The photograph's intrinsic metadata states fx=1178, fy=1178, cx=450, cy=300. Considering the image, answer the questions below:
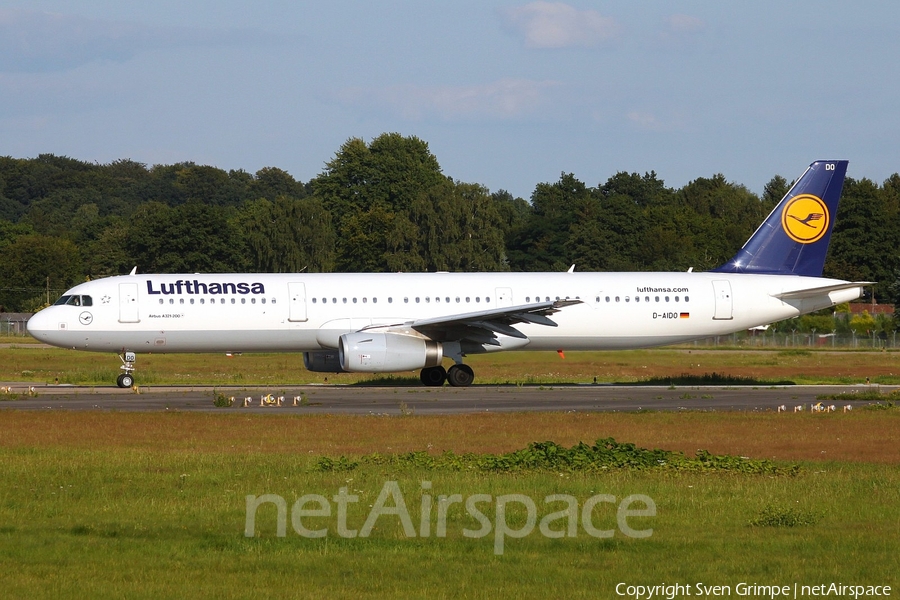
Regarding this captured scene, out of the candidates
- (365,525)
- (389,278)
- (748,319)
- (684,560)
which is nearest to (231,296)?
(389,278)

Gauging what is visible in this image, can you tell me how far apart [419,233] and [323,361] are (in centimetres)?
6017

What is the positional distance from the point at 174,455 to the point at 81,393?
47.6 ft

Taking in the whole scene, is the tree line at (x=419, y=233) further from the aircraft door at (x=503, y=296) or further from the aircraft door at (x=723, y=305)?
the aircraft door at (x=503, y=296)

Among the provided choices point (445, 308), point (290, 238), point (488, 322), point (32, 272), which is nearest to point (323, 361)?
point (445, 308)

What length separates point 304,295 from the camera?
33.0 meters

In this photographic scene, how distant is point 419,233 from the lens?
93.1 m

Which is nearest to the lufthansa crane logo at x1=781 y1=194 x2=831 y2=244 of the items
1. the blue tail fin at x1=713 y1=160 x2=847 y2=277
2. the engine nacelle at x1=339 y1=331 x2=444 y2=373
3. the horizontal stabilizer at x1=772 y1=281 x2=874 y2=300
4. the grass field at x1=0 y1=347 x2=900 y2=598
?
the blue tail fin at x1=713 y1=160 x2=847 y2=277

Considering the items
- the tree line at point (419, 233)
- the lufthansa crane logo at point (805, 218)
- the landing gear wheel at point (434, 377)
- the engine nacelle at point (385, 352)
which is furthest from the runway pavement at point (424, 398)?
the tree line at point (419, 233)

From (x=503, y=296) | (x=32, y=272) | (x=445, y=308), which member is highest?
(x=32, y=272)

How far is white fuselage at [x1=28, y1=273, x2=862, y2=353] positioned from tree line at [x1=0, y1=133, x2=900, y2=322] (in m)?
37.5

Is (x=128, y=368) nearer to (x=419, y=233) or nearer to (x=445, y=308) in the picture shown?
(x=445, y=308)

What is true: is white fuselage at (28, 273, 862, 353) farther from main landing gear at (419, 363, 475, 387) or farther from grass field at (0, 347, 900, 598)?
grass field at (0, 347, 900, 598)

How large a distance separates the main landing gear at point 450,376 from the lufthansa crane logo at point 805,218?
10817mm

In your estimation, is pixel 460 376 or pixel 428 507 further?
pixel 460 376
